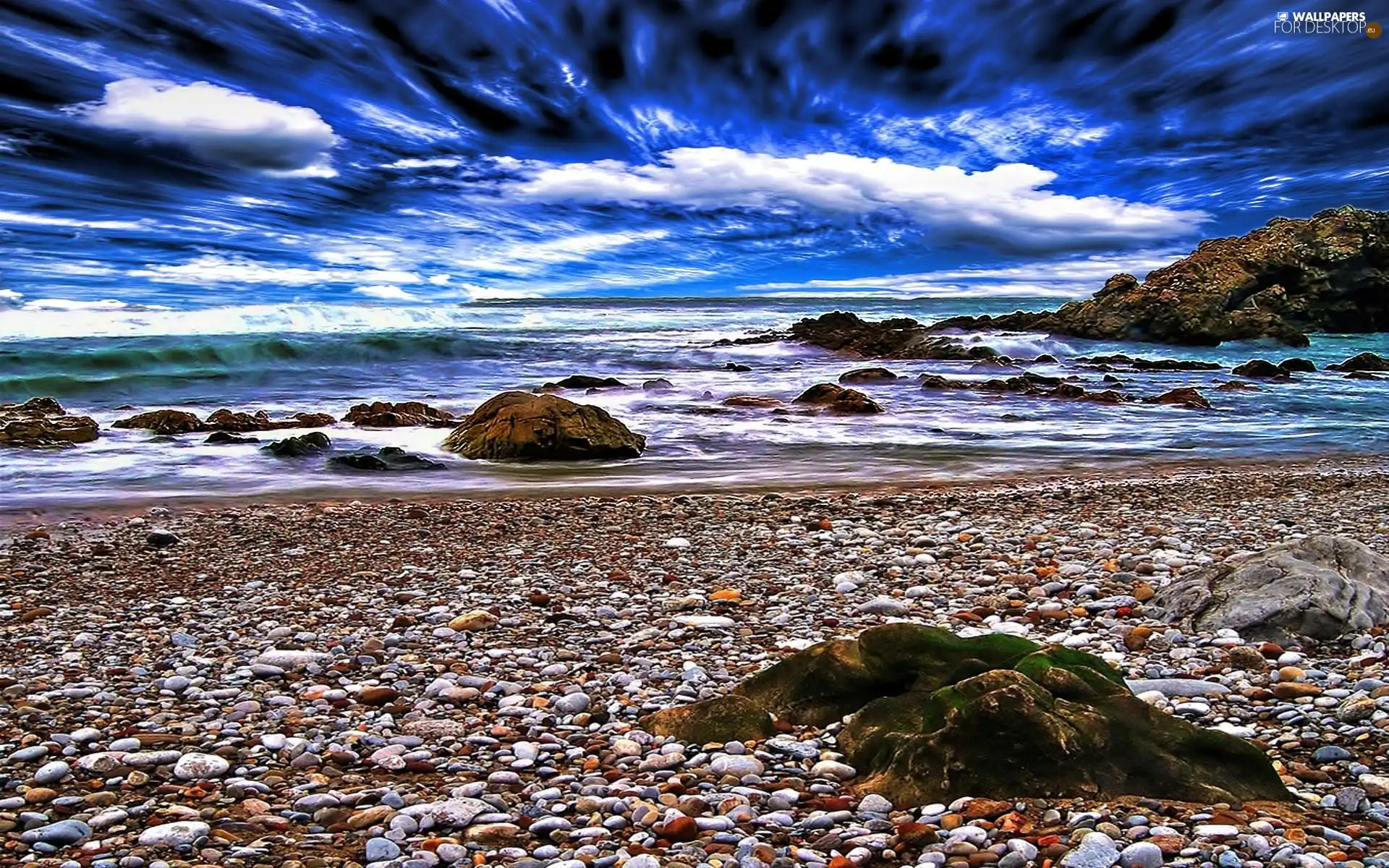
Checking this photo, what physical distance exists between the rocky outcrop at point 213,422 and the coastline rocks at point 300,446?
9.82 ft

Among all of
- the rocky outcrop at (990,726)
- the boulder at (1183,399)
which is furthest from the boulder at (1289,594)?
the boulder at (1183,399)

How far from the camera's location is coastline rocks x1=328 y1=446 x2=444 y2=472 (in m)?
13.9

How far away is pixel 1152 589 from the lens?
6590 mm

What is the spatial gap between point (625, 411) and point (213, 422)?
877cm

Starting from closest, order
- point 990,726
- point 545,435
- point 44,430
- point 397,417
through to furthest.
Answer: point 990,726 < point 545,435 < point 44,430 < point 397,417

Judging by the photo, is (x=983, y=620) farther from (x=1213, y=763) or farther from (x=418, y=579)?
(x=418, y=579)

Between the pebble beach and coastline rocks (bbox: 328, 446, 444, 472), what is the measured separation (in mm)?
3765

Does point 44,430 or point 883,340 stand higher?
point 883,340

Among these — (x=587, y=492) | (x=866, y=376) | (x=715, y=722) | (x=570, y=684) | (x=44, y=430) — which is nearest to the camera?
(x=715, y=722)

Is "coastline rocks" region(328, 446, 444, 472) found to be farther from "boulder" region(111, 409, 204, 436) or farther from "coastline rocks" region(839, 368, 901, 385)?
"coastline rocks" region(839, 368, 901, 385)

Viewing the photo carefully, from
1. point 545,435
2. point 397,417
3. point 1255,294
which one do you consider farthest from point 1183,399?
point 1255,294

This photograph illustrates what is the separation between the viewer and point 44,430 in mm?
16281

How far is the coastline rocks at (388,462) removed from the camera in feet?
45.7

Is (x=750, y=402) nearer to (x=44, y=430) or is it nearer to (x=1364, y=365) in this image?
(x=44, y=430)
